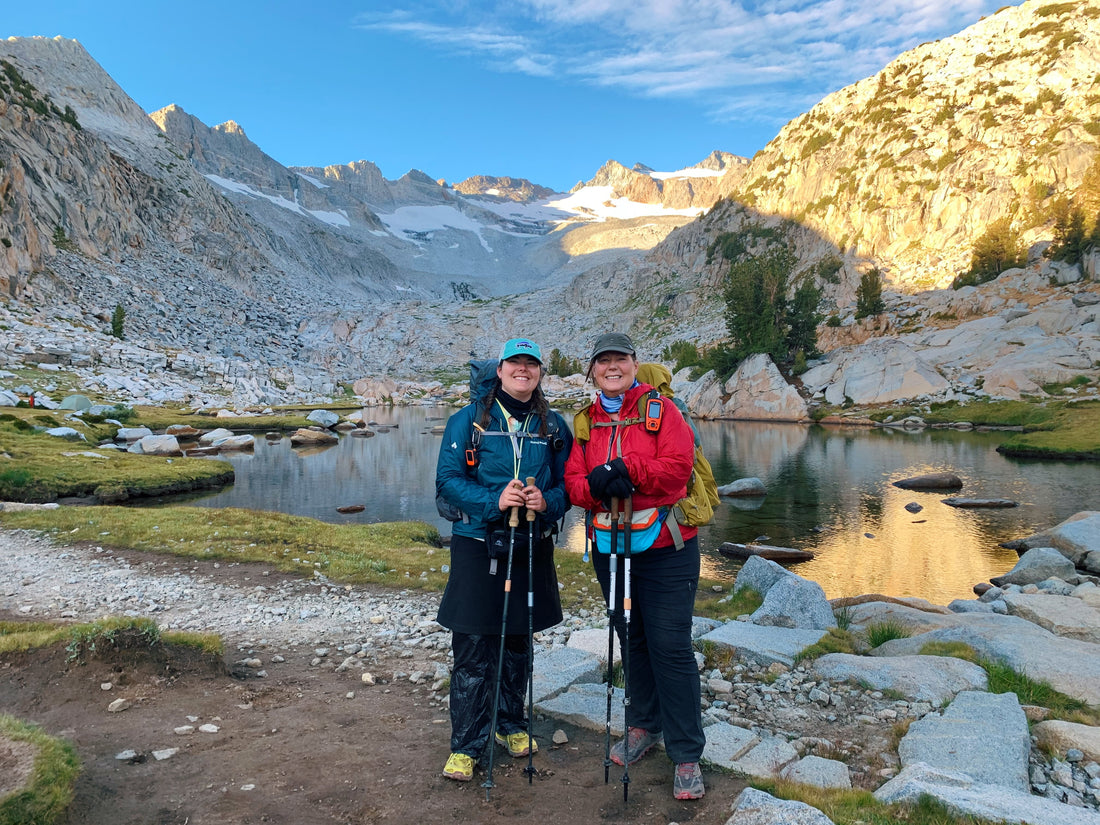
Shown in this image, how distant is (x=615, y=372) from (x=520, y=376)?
91 centimetres

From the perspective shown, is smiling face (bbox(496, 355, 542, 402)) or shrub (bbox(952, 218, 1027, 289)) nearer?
smiling face (bbox(496, 355, 542, 402))

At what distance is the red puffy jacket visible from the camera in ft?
17.4

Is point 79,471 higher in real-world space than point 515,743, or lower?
higher

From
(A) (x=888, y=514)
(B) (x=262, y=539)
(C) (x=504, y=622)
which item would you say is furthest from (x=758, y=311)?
(C) (x=504, y=622)

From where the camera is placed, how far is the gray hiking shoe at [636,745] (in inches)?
237

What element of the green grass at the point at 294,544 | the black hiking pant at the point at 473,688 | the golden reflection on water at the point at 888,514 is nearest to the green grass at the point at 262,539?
the green grass at the point at 294,544

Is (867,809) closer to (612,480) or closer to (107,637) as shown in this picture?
(612,480)

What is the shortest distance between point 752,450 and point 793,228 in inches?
4167

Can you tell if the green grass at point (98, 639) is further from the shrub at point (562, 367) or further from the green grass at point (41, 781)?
the shrub at point (562, 367)

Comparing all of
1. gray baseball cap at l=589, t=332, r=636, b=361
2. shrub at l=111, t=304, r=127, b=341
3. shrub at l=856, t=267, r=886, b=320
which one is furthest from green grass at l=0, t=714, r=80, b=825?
shrub at l=856, t=267, r=886, b=320

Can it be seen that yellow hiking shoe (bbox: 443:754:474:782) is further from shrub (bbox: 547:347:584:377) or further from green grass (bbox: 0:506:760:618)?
shrub (bbox: 547:347:584:377)

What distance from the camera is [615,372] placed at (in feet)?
18.8

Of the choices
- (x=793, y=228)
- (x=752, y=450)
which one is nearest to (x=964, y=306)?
(x=752, y=450)

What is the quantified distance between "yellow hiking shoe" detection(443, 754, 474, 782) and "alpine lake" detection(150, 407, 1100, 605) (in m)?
14.4
